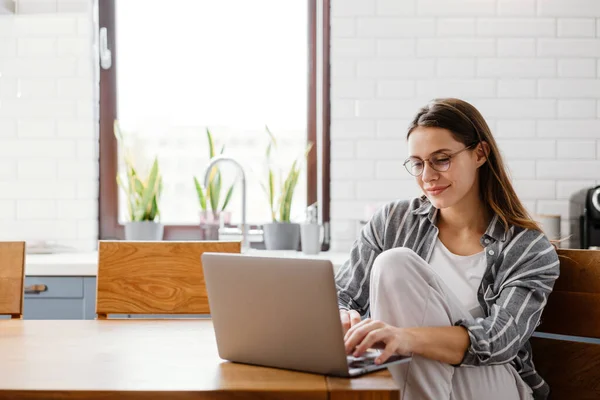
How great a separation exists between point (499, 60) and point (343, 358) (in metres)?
2.46

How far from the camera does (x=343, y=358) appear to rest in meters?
1.17

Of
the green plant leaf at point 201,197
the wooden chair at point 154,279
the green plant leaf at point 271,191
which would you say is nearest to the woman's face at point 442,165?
the wooden chair at point 154,279

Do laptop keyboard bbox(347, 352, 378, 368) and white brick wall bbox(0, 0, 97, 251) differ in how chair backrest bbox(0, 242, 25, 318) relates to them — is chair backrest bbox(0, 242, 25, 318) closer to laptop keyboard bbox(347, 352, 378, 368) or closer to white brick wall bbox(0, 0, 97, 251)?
laptop keyboard bbox(347, 352, 378, 368)

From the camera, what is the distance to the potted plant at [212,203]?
3252 mm

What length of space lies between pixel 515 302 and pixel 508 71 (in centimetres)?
190

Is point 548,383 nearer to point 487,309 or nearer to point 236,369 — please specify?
point 487,309

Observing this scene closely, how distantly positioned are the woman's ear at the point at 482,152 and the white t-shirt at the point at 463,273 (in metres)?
0.23

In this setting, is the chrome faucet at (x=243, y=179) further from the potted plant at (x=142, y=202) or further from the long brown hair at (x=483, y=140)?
the long brown hair at (x=483, y=140)

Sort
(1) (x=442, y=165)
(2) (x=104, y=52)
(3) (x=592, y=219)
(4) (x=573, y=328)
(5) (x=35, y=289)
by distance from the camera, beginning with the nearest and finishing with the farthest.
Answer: (4) (x=573, y=328) < (1) (x=442, y=165) < (5) (x=35, y=289) < (3) (x=592, y=219) < (2) (x=104, y=52)

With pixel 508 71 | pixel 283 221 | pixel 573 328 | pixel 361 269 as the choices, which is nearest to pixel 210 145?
pixel 283 221

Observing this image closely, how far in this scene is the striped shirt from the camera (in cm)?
159

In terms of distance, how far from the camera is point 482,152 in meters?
1.92

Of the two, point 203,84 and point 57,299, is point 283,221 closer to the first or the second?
point 203,84

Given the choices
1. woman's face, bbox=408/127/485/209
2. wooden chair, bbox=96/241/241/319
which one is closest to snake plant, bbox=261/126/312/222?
wooden chair, bbox=96/241/241/319
